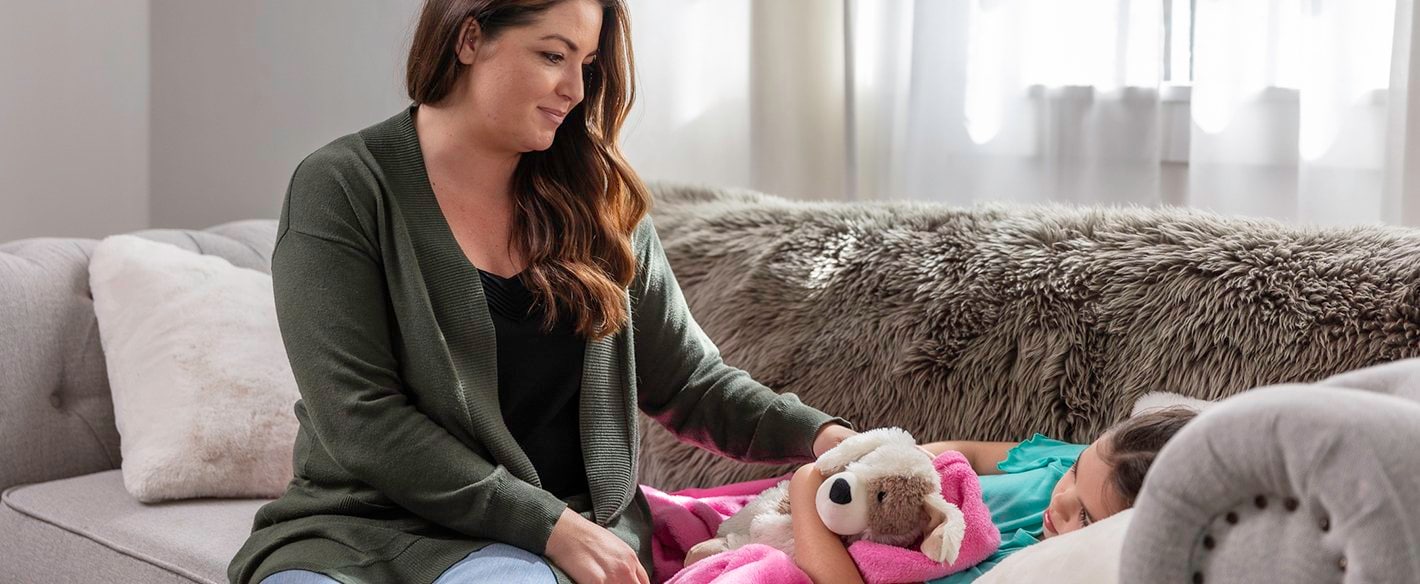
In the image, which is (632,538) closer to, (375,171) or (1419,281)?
(375,171)

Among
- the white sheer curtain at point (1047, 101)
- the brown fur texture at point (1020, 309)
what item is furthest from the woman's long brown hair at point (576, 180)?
the white sheer curtain at point (1047, 101)

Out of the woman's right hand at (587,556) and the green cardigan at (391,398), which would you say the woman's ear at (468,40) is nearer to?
the green cardigan at (391,398)

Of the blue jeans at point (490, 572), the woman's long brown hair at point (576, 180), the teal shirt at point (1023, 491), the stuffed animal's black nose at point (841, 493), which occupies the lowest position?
the blue jeans at point (490, 572)

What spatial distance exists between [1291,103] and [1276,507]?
1.43 metres

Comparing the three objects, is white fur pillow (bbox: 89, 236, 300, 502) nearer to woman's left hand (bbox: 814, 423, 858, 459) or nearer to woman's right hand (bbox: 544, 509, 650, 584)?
woman's right hand (bbox: 544, 509, 650, 584)

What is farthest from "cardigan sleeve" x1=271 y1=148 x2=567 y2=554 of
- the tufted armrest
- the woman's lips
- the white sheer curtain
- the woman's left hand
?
the white sheer curtain

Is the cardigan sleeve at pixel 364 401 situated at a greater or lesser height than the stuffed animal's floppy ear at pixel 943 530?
greater

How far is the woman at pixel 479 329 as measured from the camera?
4.30 ft

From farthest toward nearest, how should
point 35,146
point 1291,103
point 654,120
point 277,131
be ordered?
point 654,120
point 277,131
point 35,146
point 1291,103

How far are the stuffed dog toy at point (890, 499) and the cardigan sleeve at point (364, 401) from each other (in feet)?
0.97

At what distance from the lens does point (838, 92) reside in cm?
263

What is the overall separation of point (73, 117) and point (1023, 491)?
6.18 feet

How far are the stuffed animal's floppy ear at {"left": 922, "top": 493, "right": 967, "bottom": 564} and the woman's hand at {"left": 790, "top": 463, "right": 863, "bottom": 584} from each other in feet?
0.29

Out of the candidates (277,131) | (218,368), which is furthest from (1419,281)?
(277,131)
